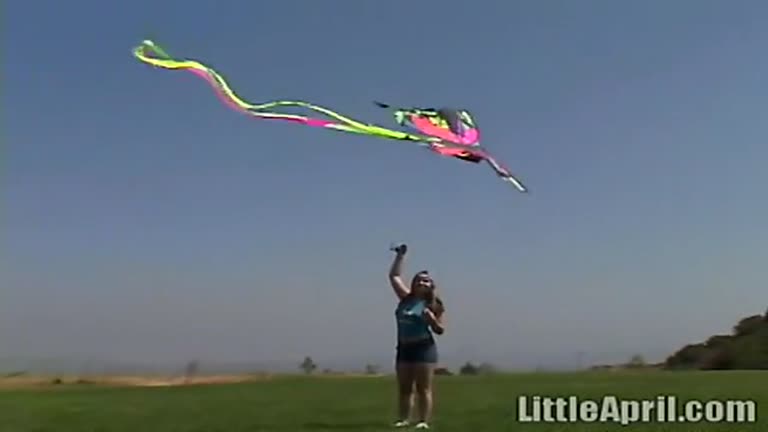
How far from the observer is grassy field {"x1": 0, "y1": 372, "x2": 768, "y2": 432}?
1070cm

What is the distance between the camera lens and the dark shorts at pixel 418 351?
9727 mm

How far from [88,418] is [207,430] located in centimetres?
189

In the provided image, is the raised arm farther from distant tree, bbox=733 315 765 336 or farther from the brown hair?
distant tree, bbox=733 315 765 336

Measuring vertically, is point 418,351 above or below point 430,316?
below

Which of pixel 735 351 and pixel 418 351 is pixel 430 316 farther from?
pixel 735 351

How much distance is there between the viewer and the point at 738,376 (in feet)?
53.1

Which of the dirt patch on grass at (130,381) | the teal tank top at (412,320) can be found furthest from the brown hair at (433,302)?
the dirt patch on grass at (130,381)

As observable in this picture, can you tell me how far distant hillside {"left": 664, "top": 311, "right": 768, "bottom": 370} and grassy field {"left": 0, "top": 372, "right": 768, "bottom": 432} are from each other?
1.04m

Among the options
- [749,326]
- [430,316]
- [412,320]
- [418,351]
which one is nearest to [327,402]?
[418,351]

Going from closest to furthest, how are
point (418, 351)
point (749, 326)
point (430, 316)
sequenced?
point (430, 316) < point (418, 351) < point (749, 326)

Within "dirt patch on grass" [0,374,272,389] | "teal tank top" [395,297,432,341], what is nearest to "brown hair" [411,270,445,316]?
"teal tank top" [395,297,432,341]

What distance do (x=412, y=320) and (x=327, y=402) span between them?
3268 millimetres

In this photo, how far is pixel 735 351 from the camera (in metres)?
18.7

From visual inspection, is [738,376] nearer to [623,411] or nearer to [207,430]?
[623,411]
